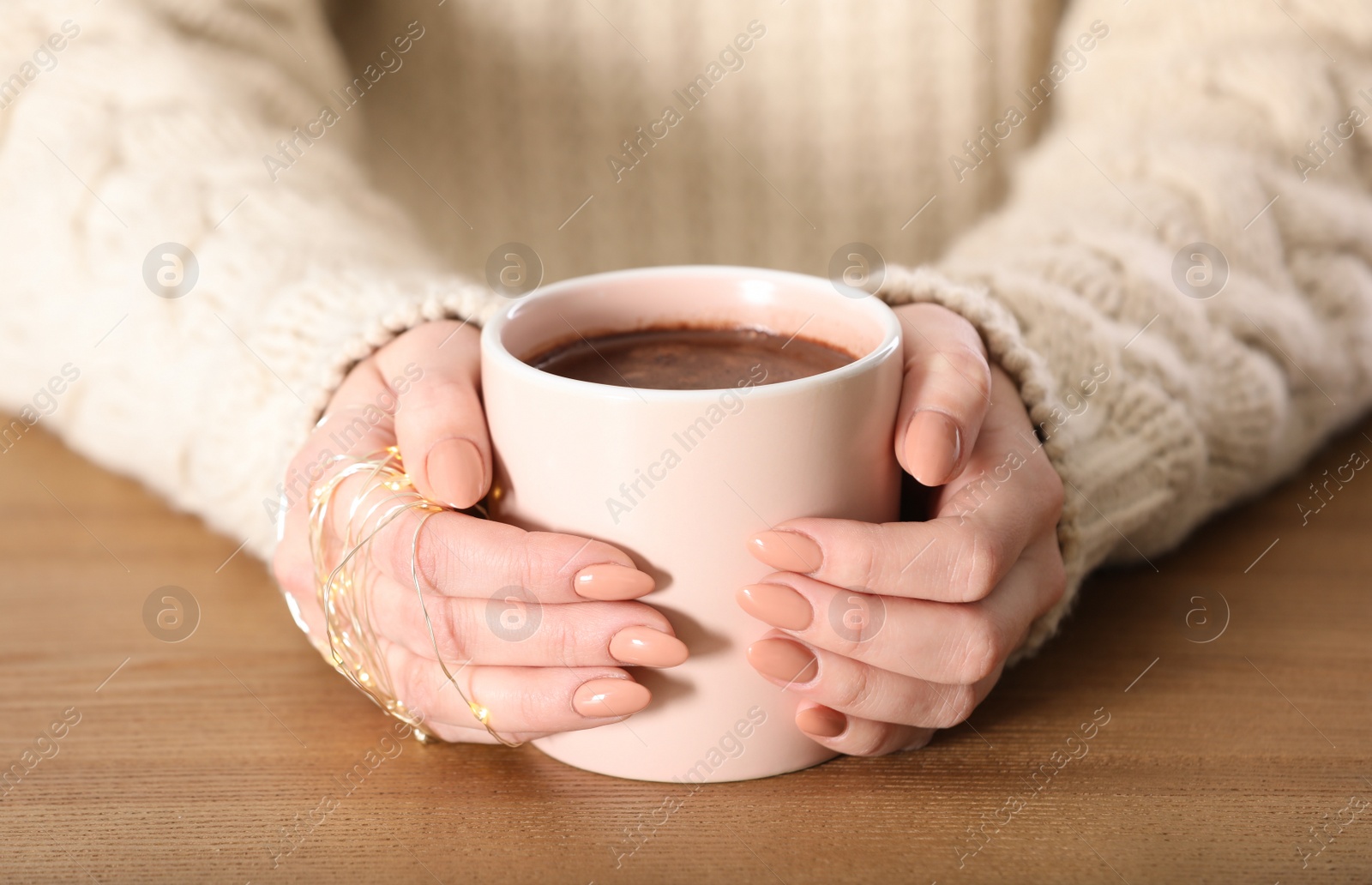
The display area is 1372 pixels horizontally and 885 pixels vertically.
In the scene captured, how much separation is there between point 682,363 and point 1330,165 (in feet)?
2.37

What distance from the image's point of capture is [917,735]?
555mm

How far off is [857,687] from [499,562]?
19 cm

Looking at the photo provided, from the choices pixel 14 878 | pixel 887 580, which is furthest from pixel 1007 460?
pixel 14 878

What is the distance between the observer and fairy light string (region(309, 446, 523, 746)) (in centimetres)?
55

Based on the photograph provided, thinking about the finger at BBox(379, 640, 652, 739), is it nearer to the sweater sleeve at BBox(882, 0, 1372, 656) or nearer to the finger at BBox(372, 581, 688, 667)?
the finger at BBox(372, 581, 688, 667)

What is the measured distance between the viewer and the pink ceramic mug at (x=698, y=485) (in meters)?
0.46

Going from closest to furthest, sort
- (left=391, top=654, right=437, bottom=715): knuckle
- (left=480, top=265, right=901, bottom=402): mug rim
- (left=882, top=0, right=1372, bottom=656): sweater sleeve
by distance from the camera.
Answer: (left=480, top=265, right=901, bottom=402): mug rim → (left=391, top=654, right=437, bottom=715): knuckle → (left=882, top=0, right=1372, bottom=656): sweater sleeve

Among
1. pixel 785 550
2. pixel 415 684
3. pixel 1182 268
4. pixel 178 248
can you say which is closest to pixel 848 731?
pixel 785 550

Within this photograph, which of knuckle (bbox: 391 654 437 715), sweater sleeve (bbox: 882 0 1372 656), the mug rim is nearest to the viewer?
the mug rim

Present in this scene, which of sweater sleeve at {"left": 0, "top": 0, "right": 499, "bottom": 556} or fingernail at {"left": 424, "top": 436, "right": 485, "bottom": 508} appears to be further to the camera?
sweater sleeve at {"left": 0, "top": 0, "right": 499, "bottom": 556}

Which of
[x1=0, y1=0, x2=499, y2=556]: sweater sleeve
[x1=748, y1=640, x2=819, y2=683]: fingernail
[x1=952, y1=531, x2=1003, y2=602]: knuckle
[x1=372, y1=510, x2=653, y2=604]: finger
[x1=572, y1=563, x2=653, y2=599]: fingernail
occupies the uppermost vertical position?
[x1=0, y1=0, x2=499, y2=556]: sweater sleeve

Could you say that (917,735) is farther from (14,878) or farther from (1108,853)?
(14,878)

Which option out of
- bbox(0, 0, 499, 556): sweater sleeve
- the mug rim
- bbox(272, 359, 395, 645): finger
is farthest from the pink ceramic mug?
bbox(0, 0, 499, 556): sweater sleeve

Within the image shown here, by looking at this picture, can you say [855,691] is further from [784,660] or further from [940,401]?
[940,401]
